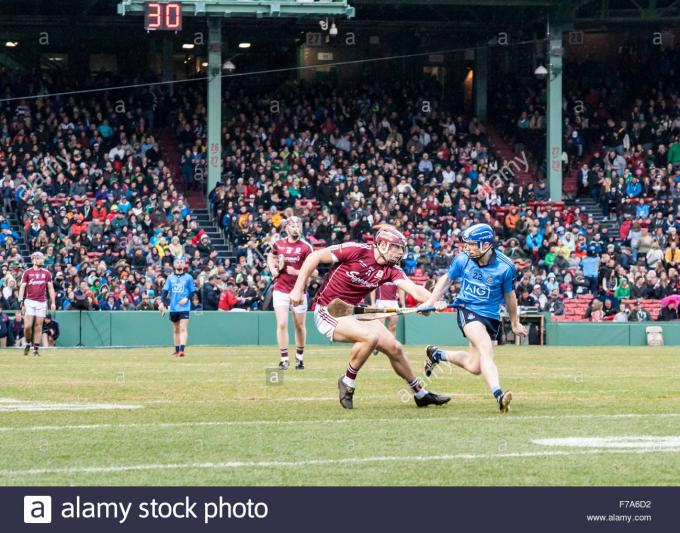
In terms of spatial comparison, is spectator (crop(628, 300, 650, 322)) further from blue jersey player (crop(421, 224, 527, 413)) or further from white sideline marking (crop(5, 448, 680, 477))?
white sideline marking (crop(5, 448, 680, 477))

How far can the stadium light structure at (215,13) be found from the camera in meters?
38.7

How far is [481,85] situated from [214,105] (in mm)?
11428

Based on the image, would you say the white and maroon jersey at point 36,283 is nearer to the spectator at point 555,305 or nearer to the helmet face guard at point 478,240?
the spectator at point 555,305

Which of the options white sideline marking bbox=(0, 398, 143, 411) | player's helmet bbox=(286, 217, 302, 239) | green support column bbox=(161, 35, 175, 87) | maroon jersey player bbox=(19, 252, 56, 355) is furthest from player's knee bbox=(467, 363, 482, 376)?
green support column bbox=(161, 35, 175, 87)

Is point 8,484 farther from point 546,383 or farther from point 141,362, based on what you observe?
point 141,362

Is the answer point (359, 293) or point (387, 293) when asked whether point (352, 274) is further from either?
point (387, 293)

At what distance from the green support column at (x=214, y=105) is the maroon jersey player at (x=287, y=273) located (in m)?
20.1

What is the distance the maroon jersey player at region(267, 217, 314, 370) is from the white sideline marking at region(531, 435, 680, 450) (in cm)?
1022

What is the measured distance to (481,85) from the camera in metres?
49.4

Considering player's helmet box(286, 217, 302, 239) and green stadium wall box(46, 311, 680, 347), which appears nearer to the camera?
player's helmet box(286, 217, 302, 239)

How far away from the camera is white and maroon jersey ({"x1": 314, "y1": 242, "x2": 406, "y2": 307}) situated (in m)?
13.9

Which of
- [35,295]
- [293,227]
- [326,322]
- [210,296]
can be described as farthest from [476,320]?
[210,296]

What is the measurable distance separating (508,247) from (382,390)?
22822 millimetres
